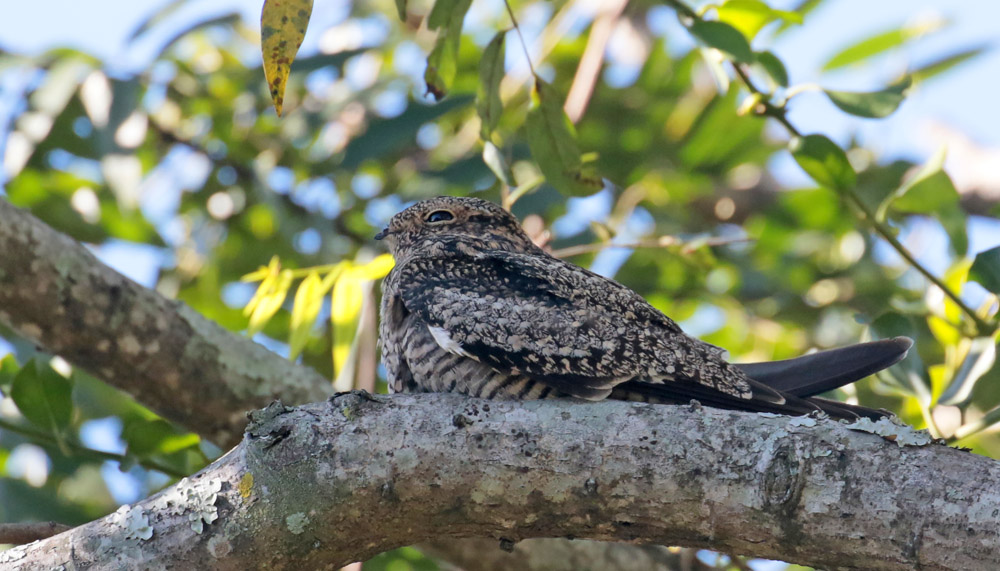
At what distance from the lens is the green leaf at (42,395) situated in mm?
2750

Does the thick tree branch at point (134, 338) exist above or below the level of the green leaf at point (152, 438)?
above

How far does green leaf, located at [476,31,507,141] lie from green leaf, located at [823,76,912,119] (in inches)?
33.9

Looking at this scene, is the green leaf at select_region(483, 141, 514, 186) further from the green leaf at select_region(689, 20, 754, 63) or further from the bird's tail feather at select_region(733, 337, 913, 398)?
the bird's tail feather at select_region(733, 337, 913, 398)

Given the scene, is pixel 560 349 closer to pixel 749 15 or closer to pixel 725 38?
pixel 725 38

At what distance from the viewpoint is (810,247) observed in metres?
4.98

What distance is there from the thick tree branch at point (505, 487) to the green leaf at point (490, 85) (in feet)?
3.01

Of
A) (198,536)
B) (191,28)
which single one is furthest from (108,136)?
(198,536)

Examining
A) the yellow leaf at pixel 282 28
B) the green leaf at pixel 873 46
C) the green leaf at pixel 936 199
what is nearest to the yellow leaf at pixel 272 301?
the yellow leaf at pixel 282 28

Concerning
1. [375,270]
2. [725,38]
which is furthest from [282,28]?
[725,38]

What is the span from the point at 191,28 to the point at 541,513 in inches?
104

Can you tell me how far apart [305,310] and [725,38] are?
1.39 m

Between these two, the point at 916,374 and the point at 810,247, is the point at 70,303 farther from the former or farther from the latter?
the point at 810,247

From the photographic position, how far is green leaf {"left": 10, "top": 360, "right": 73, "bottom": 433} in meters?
2.75

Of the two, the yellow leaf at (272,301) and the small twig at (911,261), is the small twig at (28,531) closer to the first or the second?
the yellow leaf at (272,301)
